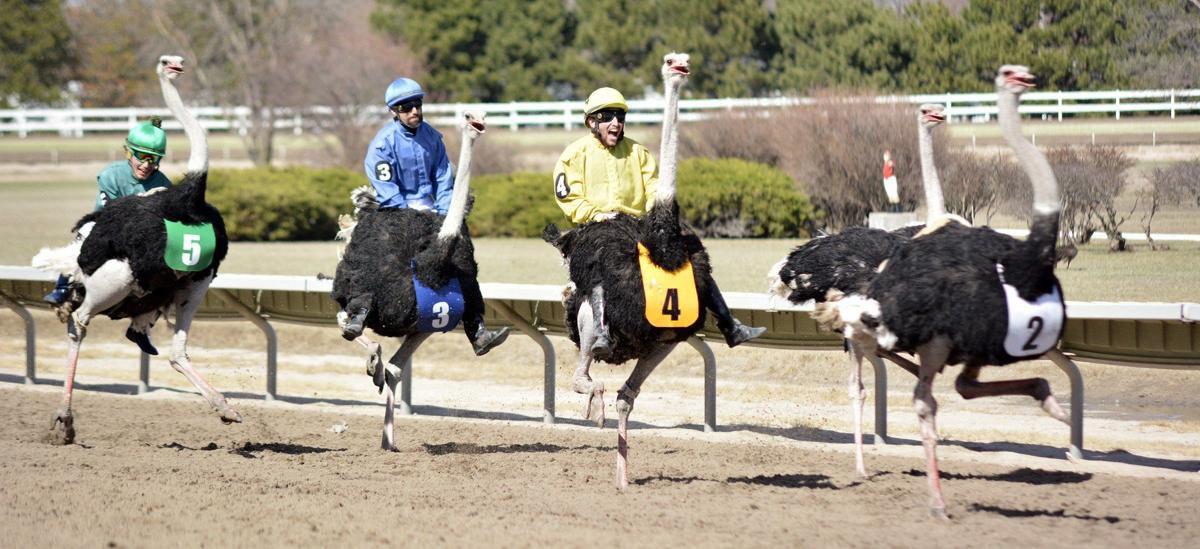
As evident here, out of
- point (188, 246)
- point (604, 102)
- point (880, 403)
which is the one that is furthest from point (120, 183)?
point (880, 403)

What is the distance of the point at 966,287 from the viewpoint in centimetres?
734

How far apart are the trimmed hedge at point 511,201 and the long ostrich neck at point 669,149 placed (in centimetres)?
1273

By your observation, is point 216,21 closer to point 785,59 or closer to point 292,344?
point 785,59

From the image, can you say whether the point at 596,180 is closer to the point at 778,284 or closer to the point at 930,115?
the point at 778,284

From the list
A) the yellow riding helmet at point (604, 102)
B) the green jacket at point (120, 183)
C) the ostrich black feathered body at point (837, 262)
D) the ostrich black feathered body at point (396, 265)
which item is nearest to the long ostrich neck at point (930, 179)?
the ostrich black feathered body at point (837, 262)

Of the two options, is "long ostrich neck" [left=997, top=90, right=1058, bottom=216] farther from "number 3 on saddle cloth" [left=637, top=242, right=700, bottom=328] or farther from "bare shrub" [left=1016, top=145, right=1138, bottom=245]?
"bare shrub" [left=1016, top=145, right=1138, bottom=245]

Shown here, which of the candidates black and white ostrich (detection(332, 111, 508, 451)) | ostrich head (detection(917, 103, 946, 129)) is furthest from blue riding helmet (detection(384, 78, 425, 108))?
ostrich head (detection(917, 103, 946, 129))

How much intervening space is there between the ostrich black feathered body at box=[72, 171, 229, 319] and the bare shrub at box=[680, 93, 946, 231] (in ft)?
28.8

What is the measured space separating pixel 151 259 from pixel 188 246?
258 millimetres

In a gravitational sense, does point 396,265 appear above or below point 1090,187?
below

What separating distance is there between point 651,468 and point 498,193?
1723cm

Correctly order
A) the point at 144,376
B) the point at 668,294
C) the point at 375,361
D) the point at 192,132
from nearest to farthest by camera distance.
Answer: the point at 668,294 → the point at 375,361 → the point at 192,132 → the point at 144,376

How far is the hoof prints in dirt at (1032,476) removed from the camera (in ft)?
29.0

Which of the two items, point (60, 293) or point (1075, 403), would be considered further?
point (60, 293)
